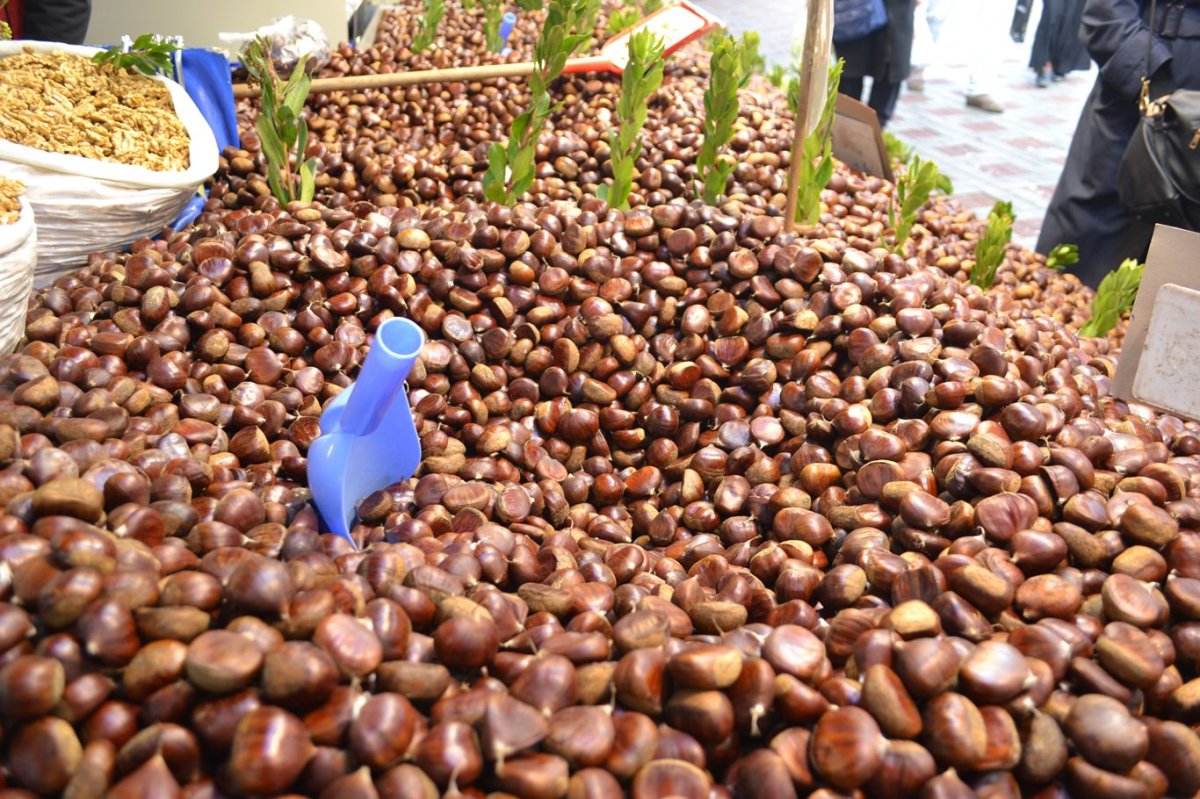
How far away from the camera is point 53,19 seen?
3.52m

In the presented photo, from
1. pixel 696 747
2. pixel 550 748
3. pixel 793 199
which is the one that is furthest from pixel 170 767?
pixel 793 199

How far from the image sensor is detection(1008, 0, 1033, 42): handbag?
345 inches

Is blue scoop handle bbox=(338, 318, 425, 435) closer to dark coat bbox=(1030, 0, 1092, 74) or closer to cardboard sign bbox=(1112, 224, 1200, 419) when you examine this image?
cardboard sign bbox=(1112, 224, 1200, 419)

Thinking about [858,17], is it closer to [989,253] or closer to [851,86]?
[851,86]

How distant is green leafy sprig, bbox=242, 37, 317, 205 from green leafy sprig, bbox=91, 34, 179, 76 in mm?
296

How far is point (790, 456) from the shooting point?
1.89 meters

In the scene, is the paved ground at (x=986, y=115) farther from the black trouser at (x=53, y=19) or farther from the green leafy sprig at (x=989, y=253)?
the black trouser at (x=53, y=19)

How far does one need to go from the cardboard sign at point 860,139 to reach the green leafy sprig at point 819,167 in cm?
46

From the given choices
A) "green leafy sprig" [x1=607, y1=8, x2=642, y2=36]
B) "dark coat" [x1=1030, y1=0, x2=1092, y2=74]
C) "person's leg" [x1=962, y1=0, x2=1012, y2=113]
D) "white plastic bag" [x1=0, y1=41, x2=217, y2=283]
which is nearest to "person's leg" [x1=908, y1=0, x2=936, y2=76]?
"person's leg" [x1=962, y1=0, x2=1012, y2=113]

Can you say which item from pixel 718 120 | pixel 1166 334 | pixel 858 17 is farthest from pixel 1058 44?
pixel 1166 334

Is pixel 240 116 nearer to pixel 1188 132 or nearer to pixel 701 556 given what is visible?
pixel 701 556

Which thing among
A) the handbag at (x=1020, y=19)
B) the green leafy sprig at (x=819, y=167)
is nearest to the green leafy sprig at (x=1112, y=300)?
the green leafy sprig at (x=819, y=167)

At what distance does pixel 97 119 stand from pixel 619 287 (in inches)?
64.4

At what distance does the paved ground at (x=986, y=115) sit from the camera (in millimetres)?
5785
